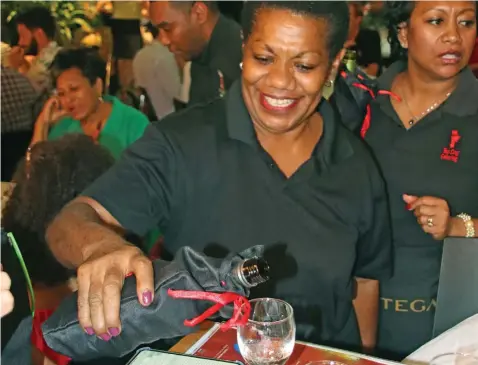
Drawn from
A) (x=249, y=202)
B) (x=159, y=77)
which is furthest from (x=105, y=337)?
(x=159, y=77)

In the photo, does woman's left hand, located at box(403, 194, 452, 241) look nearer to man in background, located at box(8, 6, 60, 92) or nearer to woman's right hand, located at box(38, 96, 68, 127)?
woman's right hand, located at box(38, 96, 68, 127)

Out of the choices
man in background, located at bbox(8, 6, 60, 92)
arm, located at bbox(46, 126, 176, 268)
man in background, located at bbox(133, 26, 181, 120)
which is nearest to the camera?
arm, located at bbox(46, 126, 176, 268)

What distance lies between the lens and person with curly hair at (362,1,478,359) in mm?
1723

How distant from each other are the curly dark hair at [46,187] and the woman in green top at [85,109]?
65 centimetres

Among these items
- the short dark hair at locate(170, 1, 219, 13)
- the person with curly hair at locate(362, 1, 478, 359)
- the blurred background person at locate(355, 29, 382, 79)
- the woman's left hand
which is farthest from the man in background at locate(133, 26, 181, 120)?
the woman's left hand

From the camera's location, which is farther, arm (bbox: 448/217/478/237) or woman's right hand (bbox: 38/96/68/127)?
woman's right hand (bbox: 38/96/68/127)

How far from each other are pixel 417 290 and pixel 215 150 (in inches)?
32.7

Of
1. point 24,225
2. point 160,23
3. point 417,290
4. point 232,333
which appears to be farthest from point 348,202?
point 160,23

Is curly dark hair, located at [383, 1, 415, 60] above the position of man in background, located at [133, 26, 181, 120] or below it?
above

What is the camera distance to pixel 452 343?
1.09 m

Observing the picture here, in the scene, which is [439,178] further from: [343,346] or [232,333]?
Result: [232,333]

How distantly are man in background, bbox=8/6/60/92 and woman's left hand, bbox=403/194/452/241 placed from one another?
9.15 ft

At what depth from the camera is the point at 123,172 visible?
4.20 feet

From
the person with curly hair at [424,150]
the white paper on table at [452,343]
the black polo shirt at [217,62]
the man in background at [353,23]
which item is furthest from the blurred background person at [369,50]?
the white paper on table at [452,343]
